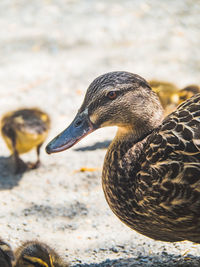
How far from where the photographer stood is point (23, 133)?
359cm

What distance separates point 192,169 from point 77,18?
4.60 m

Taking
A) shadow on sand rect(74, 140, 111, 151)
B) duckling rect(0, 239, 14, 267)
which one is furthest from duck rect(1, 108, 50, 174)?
duckling rect(0, 239, 14, 267)

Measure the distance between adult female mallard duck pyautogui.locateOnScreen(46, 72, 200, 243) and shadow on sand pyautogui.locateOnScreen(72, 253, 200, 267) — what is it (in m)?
0.22

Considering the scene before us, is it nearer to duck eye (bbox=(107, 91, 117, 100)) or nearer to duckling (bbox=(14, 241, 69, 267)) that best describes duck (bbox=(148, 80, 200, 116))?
duck eye (bbox=(107, 91, 117, 100))

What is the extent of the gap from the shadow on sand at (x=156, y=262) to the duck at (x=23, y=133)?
4.31 ft

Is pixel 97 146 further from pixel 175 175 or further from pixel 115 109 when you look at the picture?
pixel 175 175

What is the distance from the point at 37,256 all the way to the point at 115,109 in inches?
33.5

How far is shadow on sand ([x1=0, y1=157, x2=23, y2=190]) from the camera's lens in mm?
3467

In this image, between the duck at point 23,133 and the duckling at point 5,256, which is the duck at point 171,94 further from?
the duckling at point 5,256

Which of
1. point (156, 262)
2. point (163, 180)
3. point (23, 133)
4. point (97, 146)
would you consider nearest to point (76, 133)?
point (163, 180)

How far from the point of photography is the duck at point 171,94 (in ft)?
12.6

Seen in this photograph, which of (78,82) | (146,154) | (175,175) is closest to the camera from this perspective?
(175,175)

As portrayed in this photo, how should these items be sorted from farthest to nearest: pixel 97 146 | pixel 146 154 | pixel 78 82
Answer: pixel 78 82
pixel 97 146
pixel 146 154

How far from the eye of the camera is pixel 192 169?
78.7 inches
